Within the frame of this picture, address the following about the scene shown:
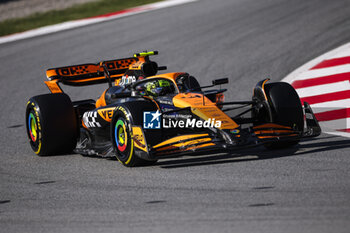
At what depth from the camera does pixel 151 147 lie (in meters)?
6.86

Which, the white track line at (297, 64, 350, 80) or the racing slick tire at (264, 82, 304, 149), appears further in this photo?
the white track line at (297, 64, 350, 80)

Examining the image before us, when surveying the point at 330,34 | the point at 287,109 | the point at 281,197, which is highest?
the point at 330,34

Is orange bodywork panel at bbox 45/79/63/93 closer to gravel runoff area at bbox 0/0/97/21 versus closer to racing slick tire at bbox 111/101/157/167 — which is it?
racing slick tire at bbox 111/101/157/167

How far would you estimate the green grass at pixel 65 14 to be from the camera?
65.8ft

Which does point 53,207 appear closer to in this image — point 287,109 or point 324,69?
point 287,109

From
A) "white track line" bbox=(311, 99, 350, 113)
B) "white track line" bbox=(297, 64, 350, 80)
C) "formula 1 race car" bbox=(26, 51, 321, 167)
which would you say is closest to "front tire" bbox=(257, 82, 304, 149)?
"formula 1 race car" bbox=(26, 51, 321, 167)

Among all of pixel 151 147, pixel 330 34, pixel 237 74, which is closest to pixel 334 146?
pixel 151 147

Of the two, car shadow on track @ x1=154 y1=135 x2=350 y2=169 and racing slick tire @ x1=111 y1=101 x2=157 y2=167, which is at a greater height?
racing slick tire @ x1=111 y1=101 x2=157 y2=167

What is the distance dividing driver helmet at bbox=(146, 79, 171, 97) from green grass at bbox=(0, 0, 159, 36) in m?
12.6

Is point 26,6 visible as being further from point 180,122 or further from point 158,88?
point 180,122

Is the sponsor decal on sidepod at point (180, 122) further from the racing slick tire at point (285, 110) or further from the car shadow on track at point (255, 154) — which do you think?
the racing slick tire at point (285, 110)

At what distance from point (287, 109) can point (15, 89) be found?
7994 mm

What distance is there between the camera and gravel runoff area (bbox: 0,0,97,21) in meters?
22.3

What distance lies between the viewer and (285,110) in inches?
296
